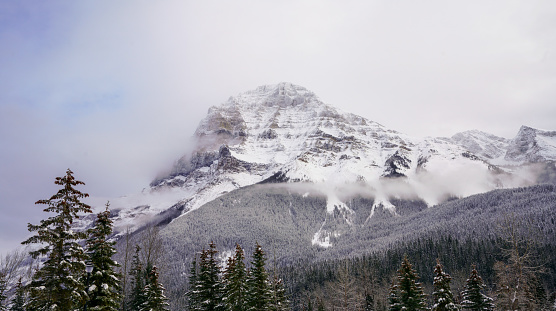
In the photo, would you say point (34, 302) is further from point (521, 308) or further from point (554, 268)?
point (554, 268)

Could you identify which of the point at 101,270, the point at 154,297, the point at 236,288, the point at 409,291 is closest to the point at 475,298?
the point at 409,291

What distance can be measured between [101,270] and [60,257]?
3.92 metres

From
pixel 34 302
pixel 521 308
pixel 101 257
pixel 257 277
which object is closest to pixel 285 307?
pixel 257 277

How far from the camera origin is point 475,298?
4200cm

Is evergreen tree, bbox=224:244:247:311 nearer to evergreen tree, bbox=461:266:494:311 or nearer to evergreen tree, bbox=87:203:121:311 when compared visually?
evergreen tree, bbox=87:203:121:311

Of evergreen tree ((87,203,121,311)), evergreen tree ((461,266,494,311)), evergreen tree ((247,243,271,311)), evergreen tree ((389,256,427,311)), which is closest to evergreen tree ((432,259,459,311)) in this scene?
evergreen tree ((389,256,427,311))

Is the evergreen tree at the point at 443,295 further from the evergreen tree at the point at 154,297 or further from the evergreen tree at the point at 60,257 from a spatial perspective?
the evergreen tree at the point at 60,257

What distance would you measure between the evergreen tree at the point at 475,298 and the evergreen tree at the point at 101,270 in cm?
3510

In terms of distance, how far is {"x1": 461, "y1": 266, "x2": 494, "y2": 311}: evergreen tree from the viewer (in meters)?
41.4

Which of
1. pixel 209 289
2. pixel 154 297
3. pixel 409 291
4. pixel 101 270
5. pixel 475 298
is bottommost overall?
pixel 475 298

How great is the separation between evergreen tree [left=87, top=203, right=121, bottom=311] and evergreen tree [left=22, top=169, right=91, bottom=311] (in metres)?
1.90

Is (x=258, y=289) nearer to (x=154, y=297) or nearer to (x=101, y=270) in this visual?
(x=154, y=297)

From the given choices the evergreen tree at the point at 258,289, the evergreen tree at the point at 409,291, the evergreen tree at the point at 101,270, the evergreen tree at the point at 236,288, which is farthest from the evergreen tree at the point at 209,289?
the evergreen tree at the point at 409,291

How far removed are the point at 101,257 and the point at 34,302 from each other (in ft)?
15.7
